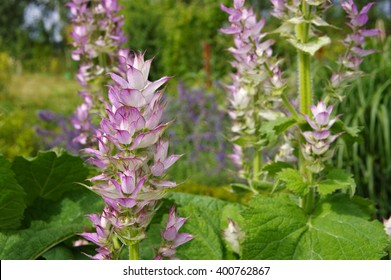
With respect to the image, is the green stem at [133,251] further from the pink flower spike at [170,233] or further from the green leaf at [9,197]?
the green leaf at [9,197]

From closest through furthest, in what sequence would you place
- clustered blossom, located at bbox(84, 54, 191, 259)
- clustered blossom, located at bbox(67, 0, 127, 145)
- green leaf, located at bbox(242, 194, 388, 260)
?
clustered blossom, located at bbox(84, 54, 191, 259)
green leaf, located at bbox(242, 194, 388, 260)
clustered blossom, located at bbox(67, 0, 127, 145)

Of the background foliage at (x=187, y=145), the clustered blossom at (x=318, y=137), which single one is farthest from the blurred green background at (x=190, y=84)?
the clustered blossom at (x=318, y=137)

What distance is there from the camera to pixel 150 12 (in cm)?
1230

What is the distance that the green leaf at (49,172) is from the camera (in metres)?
2.03

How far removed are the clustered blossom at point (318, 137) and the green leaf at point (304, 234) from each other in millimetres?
154

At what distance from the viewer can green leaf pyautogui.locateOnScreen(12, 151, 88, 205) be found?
6.67 feet

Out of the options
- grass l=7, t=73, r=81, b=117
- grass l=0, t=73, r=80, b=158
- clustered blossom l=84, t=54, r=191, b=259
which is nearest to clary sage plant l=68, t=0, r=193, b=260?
clustered blossom l=84, t=54, r=191, b=259

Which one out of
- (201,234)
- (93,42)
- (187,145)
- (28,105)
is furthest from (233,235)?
(28,105)

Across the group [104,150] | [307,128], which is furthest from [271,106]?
[104,150]

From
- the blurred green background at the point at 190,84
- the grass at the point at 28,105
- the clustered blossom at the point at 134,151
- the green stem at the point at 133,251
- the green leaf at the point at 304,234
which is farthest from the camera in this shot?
the grass at the point at 28,105

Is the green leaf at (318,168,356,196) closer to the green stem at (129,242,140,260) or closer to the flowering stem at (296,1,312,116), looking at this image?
the flowering stem at (296,1,312,116)

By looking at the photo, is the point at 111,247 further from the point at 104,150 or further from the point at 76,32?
the point at 76,32

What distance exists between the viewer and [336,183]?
184cm

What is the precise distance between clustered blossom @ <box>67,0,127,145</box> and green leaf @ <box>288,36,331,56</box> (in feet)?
2.21
